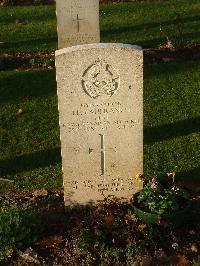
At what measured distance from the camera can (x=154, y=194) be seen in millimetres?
5914

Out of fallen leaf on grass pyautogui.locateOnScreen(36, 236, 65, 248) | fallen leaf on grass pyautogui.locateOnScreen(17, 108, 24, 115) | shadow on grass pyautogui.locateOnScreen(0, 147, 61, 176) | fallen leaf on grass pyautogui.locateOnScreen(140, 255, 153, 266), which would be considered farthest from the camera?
fallen leaf on grass pyautogui.locateOnScreen(17, 108, 24, 115)

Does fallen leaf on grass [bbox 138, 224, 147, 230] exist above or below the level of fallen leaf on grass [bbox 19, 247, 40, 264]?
above

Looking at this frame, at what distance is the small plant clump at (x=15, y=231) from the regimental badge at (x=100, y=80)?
1533 mm

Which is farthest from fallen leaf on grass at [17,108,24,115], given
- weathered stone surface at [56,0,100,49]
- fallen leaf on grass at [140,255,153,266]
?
fallen leaf on grass at [140,255,153,266]

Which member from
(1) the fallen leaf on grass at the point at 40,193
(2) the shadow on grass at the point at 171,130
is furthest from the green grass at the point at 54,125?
(1) the fallen leaf on grass at the point at 40,193

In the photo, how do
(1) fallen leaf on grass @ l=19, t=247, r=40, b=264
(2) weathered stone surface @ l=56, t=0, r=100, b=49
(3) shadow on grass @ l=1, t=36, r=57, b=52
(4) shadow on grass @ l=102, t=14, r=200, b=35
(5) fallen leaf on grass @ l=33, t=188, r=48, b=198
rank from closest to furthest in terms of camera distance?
1. (1) fallen leaf on grass @ l=19, t=247, r=40, b=264
2. (5) fallen leaf on grass @ l=33, t=188, r=48, b=198
3. (2) weathered stone surface @ l=56, t=0, r=100, b=49
4. (3) shadow on grass @ l=1, t=36, r=57, b=52
5. (4) shadow on grass @ l=102, t=14, r=200, b=35

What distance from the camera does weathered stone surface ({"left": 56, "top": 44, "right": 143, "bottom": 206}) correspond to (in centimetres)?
556

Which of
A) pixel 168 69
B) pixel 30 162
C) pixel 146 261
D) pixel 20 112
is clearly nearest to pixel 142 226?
pixel 146 261

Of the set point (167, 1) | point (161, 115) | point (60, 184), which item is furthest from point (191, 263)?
point (167, 1)

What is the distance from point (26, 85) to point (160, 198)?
5333 mm

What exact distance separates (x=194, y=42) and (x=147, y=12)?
11.1ft

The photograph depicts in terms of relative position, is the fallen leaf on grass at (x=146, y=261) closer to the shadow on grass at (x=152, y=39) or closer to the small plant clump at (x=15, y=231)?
the small plant clump at (x=15, y=231)

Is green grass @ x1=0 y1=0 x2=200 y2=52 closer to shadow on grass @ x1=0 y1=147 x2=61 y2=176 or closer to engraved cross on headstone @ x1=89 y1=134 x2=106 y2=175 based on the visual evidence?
shadow on grass @ x1=0 y1=147 x2=61 y2=176

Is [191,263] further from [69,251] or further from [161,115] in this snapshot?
[161,115]
